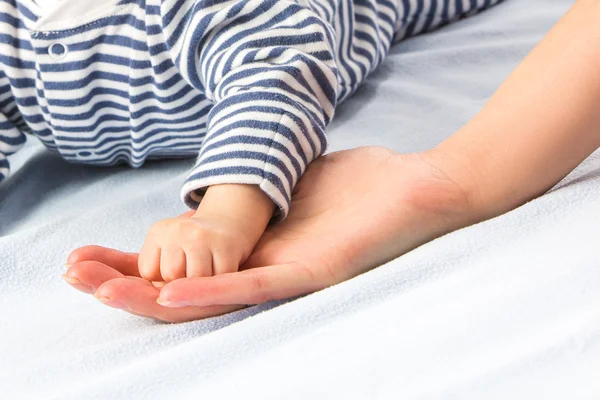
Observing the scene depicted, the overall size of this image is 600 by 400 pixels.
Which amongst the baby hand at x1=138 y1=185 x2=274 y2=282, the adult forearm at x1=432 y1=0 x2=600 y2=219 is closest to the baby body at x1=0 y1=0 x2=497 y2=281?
the baby hand at x1=138 y1=185 x2=274 y2=282

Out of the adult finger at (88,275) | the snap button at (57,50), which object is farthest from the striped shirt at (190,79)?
the adult finger at (88,275)

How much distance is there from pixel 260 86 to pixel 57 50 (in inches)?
9.3

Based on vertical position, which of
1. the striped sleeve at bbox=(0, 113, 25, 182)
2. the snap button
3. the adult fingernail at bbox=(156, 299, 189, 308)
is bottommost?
the striped sleeve at bbox=(0, 113, 25, 182)

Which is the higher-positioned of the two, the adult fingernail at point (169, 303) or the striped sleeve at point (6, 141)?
the adult fingernail at point (169, 303)

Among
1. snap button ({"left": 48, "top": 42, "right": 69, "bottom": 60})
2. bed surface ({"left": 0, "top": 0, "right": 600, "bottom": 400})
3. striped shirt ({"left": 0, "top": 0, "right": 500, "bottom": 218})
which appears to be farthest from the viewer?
snap button ({"left": 48, "top": 42, "right": 69, "bottom": 60})

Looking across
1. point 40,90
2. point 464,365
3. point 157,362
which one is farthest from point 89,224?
point 464,365

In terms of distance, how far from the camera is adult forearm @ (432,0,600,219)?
0.58 m

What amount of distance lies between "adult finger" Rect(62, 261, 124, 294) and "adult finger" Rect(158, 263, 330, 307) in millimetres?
56

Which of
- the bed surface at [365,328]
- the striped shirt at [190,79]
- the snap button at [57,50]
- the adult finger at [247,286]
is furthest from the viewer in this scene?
the snap button at [57,50]

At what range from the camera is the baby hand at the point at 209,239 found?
53 cm

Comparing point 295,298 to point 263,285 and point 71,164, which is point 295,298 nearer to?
point 263,285

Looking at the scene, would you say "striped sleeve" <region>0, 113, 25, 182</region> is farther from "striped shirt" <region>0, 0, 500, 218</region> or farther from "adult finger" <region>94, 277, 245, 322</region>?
"adult finger" <region>94, 277, 245, 322</region>

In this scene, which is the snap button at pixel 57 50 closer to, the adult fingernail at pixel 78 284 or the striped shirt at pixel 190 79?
the striped shirt at pixel 190 79

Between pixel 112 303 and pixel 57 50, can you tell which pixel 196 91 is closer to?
pixel 57 50
